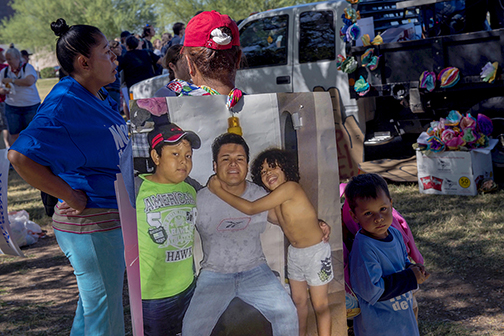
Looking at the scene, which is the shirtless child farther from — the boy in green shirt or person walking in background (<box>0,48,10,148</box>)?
person walking in background (<box>0,48,10,148</box>)

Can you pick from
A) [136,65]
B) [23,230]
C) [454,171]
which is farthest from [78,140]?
[136,65]

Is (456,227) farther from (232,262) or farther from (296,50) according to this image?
(232,262)

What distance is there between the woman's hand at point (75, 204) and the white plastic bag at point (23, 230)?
3706mm

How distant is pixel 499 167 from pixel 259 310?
5.04m

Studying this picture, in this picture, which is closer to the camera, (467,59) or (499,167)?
(467,59)

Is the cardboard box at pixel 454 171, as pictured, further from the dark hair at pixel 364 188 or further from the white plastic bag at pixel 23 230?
the white plastic bag at pixel 23 230

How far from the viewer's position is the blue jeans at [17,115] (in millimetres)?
8172

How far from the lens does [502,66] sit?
5.12 metres

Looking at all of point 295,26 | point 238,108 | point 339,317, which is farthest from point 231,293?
point 295,26

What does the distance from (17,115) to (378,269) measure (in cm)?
771

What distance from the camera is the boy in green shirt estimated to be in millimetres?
1444

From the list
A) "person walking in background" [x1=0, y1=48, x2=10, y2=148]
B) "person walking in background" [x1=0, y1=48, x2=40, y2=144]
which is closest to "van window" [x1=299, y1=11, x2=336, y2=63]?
"person walking in background" [x1=0, y1=48, x2=40, y2=144]

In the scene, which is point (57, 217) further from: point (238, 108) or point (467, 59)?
point (467, 59)

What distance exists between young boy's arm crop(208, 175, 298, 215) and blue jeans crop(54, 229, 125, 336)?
76 centimetres
